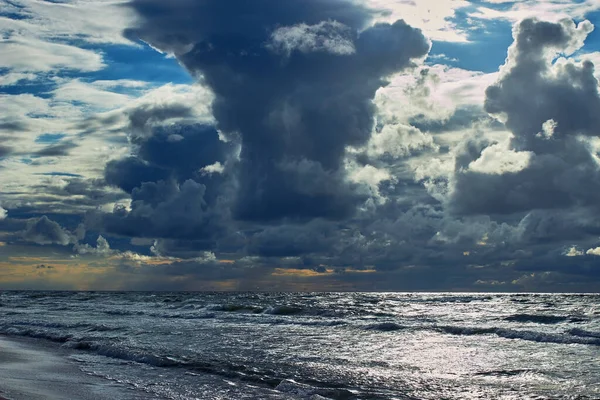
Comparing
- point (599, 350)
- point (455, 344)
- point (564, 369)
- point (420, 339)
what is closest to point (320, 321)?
point (420, 339)

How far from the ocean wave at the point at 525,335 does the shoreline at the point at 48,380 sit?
23.1m

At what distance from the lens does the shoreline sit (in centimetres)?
1600

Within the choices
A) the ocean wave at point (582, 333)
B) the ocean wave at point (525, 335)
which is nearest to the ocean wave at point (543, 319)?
the ocean wave at point (582, 333)

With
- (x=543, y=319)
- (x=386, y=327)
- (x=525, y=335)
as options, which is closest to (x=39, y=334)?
(x=386, y=327)

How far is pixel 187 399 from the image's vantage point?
1587 centimetres

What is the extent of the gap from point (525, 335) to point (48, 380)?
2604 centimetres

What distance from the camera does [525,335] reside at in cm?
3328

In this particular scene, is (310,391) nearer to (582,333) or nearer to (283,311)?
(582,333)

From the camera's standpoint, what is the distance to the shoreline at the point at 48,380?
16.0m

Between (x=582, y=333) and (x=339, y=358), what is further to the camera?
(x=582, y=333)

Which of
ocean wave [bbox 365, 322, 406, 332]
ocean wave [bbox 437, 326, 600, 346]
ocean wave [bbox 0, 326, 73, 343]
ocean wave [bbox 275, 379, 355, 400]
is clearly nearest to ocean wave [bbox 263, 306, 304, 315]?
ocean wave [bbox 365, 322, 406, 332]

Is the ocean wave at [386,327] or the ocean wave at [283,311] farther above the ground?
the ocean wave at [386,327]

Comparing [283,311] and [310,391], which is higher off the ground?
[310,391]

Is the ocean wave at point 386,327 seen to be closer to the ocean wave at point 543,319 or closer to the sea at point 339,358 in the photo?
the sea at point 339,358
